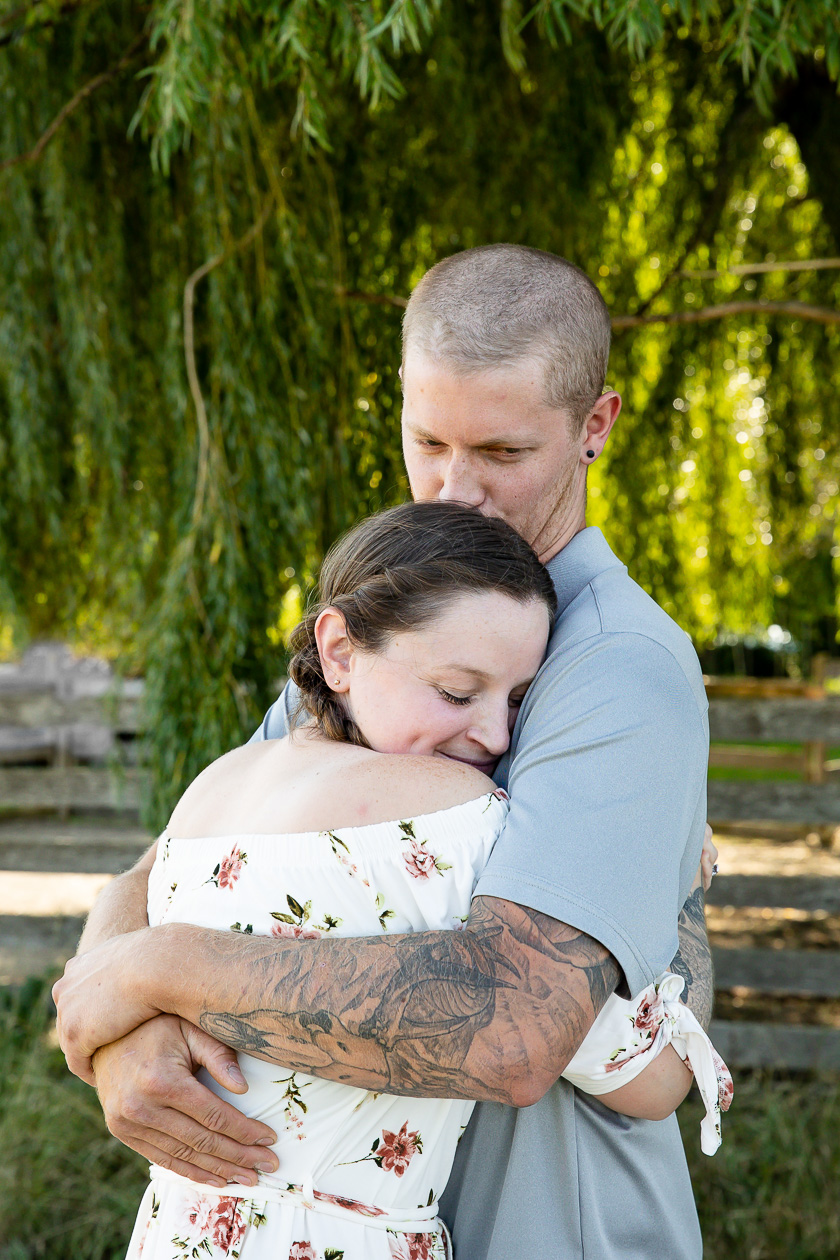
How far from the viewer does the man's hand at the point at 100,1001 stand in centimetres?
106

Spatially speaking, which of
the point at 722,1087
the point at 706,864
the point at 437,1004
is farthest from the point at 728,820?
the point at 437,1004

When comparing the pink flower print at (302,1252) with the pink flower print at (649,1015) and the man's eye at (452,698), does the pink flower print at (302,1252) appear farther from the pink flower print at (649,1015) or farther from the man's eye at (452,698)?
the man's eye at (452,698)

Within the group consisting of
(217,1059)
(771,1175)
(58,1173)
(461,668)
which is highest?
(461,668)

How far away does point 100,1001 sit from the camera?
109 centimetres

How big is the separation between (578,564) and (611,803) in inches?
17.1

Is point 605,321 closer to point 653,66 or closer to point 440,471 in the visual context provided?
point 440,471

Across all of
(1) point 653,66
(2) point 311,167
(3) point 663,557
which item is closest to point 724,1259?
(3) point 663,557

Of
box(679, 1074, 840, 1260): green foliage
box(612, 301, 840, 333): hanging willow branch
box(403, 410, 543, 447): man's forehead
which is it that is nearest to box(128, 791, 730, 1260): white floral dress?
box(403, 410, 543, 447): man's forehead

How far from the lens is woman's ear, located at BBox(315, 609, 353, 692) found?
4.02 feet

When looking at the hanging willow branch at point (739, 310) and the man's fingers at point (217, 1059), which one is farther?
the hanging willow branch at point (739, 310)

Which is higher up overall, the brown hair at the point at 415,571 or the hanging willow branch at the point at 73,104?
the hanging willow branch at the point at 73,104

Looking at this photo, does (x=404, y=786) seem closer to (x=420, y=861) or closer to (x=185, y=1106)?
(x=420, y=861)

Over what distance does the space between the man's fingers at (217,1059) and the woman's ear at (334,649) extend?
41 centimetres

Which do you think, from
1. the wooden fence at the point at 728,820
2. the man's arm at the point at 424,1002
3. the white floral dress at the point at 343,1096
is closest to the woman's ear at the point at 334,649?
the white floral dress at the point at 343,1096
